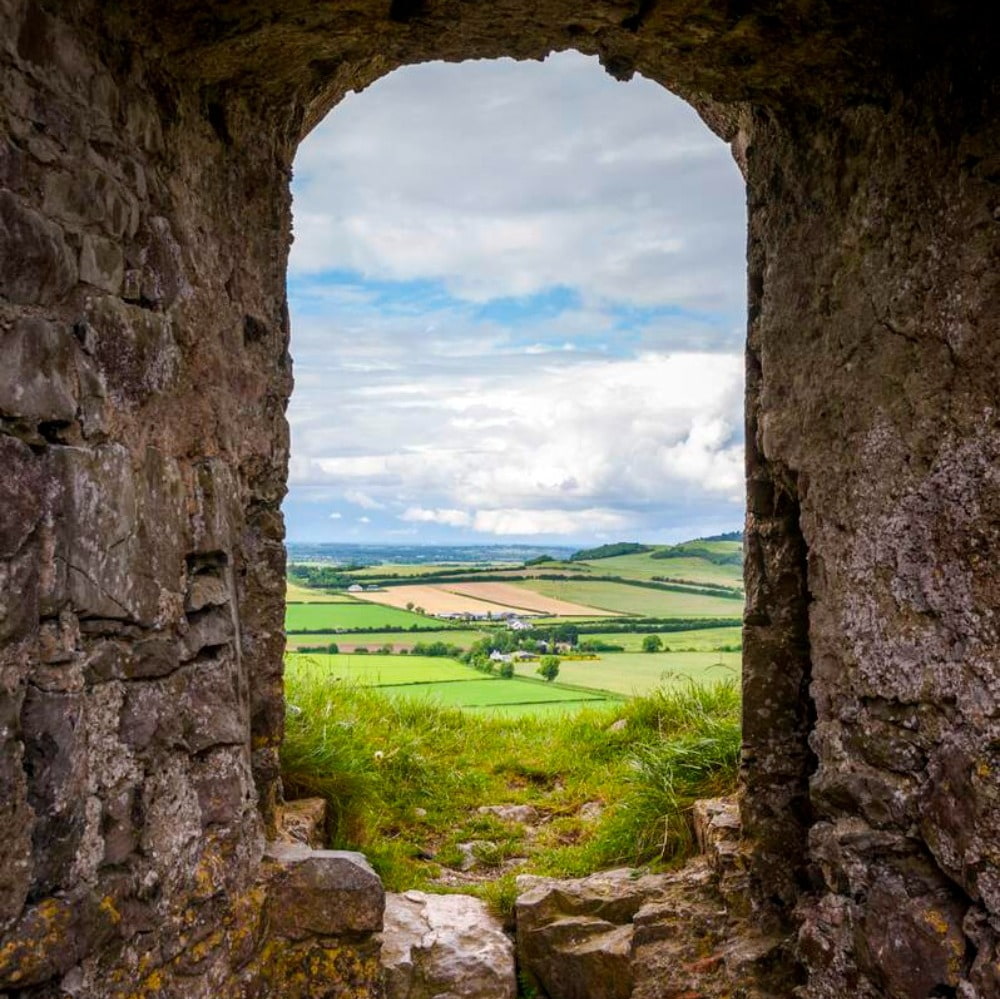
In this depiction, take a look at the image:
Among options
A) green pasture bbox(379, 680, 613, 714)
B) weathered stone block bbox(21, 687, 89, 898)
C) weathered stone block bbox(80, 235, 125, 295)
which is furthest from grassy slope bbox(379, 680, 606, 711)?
weathered stone block bbox(80, 235, 125, 295)

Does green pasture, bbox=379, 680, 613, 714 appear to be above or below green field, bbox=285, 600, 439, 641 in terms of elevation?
below

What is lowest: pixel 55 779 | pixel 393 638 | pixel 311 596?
pixel 393 638

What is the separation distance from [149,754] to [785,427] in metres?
2.74

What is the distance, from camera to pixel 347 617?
38.5ft

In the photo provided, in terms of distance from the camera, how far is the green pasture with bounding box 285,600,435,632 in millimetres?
11148

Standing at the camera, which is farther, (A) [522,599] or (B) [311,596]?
(B) [311,596]

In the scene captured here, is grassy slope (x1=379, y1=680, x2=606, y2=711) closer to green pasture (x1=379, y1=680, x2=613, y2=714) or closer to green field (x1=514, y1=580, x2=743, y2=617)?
green pasture (x1=379, y1=680, x2=613, y2=714)

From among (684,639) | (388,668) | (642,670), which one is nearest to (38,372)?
(642,670)

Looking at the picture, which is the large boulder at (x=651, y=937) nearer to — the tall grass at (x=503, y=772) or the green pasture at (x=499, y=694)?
the tall grass at (x=503, y=772)

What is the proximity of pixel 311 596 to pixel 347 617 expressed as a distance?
1.67m

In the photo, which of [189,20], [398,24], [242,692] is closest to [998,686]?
[242,692]

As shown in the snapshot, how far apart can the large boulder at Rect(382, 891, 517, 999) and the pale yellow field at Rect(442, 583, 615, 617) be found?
6811 mm

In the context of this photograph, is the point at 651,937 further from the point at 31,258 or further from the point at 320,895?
the point at 31,258

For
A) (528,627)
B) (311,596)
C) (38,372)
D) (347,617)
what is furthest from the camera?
(311,596)
